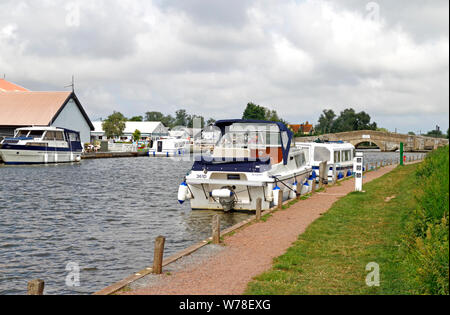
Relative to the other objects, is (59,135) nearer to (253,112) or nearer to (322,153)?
(322,153)

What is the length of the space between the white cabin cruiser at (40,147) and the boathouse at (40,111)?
8.30 metres

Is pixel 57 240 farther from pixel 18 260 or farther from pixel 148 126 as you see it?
pixel 148 126

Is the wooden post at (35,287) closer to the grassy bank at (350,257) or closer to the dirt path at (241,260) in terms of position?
the dirt path at (241,260)

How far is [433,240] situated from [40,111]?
59198mm

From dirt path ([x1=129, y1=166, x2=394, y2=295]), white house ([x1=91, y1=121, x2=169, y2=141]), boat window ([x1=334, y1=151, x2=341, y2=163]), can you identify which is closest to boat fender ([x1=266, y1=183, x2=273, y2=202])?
dirt path ([x1=129, y1=166, x2=394, y2=295])

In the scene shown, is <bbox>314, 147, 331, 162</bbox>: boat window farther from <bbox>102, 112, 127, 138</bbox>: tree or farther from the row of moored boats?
<bbox>102, 112, 127, 138</bbox>: tree

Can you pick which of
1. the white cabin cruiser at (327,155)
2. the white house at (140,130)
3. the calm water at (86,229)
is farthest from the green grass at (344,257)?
the white house at (140,130)

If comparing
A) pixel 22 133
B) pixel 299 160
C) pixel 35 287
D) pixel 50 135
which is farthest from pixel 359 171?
pixel 22 133

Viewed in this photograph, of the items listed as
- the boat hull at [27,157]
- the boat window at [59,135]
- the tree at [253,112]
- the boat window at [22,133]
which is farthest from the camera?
the tree at [253,112]

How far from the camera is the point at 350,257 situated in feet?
35.5

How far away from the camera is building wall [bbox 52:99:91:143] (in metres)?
61.5

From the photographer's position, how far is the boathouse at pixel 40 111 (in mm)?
59094

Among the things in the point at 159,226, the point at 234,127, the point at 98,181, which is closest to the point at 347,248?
the point at 159,226
